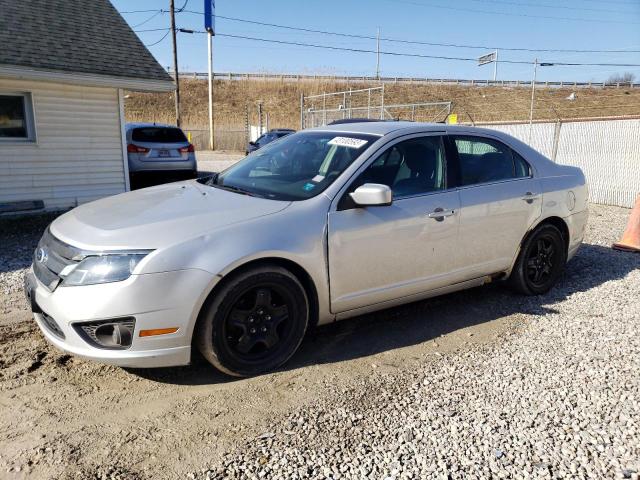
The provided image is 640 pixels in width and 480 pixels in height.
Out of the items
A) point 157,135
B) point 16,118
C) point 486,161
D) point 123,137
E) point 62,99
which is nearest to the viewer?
point 486,161

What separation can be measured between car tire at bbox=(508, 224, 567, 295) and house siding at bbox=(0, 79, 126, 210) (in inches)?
335

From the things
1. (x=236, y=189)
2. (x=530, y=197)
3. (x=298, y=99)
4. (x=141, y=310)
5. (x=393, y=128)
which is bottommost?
(x=141, y=310)

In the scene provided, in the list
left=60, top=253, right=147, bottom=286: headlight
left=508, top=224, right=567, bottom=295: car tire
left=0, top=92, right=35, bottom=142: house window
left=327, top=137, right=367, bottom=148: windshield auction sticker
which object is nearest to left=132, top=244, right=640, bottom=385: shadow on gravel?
left=508, top=224, right=567, bottom=295: car tire

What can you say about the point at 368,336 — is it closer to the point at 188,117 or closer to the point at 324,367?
the point at 324,367

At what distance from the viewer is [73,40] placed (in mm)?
9961

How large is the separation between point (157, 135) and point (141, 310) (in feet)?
31.5

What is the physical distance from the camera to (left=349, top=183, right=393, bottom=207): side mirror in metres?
3.49

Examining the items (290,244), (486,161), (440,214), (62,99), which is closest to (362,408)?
(290,244)

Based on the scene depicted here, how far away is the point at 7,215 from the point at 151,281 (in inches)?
305

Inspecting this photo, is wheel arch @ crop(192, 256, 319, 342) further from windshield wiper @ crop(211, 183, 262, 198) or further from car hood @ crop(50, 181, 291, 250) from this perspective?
windshield wiper @ crop(211, 183, 262, 198)

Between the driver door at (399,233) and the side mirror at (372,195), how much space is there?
8 cm

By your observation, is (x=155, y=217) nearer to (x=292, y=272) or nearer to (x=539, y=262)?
(x=292, y=272)

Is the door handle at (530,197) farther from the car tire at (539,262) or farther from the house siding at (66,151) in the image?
the house siding at (66,151)

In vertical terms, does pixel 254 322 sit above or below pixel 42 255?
below
